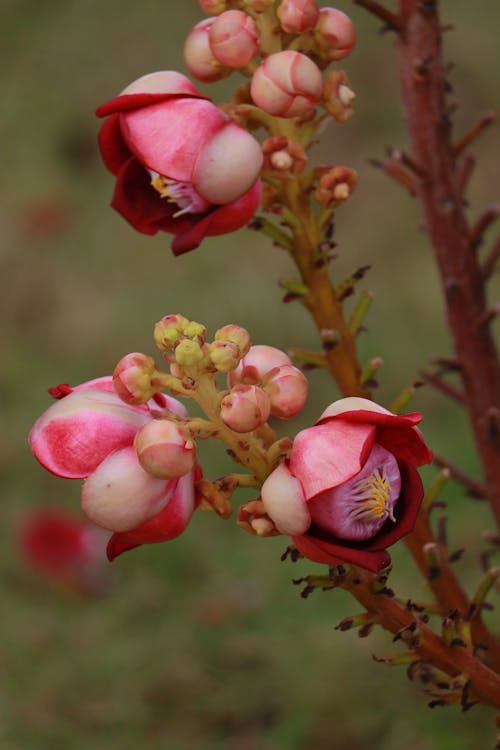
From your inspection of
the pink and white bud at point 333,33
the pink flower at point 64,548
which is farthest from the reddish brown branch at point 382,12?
the pink flower at point 64,548

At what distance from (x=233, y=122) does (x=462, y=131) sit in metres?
1.42

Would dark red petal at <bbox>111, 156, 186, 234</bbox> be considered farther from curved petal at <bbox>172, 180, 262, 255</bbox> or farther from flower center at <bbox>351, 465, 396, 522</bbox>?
flower center at <bbox>351, 465, 396, 522</bbox>

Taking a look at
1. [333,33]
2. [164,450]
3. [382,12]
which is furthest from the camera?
[382,12]

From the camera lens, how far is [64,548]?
1.28m

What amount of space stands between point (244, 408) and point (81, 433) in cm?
6

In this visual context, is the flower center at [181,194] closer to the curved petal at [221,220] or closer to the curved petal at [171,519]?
the curved petal at [221,220]

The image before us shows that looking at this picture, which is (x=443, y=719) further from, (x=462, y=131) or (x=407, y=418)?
(x=462, y=131)

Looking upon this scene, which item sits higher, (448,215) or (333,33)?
(333,33)

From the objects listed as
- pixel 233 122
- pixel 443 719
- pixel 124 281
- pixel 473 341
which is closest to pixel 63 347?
pixel 124 281

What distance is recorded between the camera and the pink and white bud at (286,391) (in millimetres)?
404

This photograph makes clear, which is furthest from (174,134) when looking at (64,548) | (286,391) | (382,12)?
(64,548)

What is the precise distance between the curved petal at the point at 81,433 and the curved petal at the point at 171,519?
0.09 feet

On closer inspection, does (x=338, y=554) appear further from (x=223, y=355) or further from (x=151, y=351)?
(x=151, y=351)

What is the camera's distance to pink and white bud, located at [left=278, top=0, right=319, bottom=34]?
458mm
